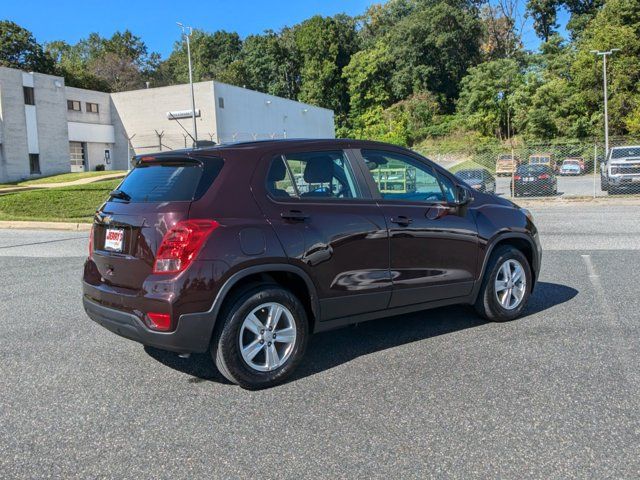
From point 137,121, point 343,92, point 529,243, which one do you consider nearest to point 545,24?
point 343,92

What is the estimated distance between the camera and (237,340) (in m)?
4.00

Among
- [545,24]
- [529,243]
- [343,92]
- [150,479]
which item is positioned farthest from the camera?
[343,92]

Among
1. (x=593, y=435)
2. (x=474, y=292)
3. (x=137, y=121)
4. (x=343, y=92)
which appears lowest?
(x=593, y=435)

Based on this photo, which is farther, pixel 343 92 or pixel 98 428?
pixel 343 92

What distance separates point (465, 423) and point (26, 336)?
413 centimetres

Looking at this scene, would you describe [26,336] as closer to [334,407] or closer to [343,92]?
[334,407]

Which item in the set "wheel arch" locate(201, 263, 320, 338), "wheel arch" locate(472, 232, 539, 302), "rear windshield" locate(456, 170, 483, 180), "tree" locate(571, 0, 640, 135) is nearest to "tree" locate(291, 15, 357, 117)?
"tree" locate(571, 0, 640, 135)

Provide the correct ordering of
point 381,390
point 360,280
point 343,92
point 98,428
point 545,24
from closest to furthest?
point 98,428 → point 381,390 → point 360,280 → point 545,24 → point 343,92

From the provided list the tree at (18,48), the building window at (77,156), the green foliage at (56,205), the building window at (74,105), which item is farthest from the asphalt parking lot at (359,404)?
the tree at (18,48)

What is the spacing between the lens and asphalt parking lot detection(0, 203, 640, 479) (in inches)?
122

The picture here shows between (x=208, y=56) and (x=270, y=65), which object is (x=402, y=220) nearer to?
(x=270, y=65)

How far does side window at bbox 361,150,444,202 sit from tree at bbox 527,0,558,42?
263 ft

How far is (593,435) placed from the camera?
332 centimetres

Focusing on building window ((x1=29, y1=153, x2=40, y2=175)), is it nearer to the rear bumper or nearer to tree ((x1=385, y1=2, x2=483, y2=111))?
the rear bumper
